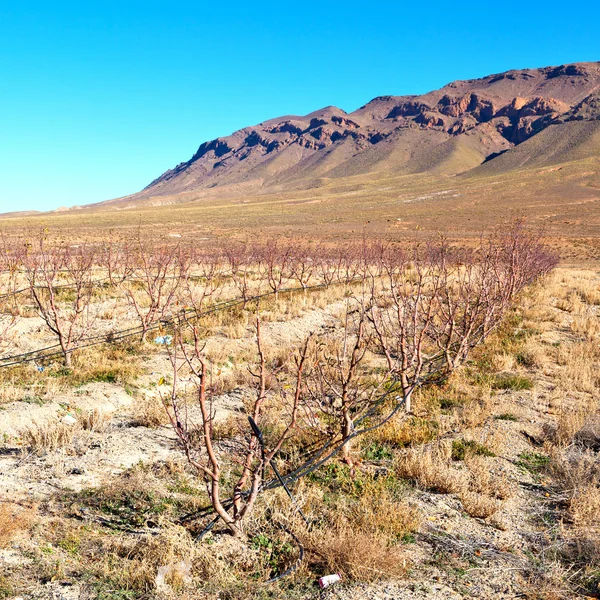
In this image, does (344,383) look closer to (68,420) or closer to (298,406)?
(298,406)

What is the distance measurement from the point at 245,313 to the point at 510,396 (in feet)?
22.3

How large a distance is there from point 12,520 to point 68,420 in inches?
99.2

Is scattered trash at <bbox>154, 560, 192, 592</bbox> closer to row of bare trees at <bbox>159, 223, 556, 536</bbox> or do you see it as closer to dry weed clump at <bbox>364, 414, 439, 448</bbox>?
row of bare trees at <bbox>159, 223, 556, 536</bbox>

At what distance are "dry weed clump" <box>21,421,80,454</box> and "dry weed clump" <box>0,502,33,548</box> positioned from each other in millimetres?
1218

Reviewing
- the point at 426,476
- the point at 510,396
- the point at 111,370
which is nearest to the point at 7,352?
the point at 111,370

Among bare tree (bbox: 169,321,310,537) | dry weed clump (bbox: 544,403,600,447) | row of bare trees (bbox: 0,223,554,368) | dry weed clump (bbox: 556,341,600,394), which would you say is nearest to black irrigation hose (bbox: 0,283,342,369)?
row of bare trees (bbox: 0,223,554,368)

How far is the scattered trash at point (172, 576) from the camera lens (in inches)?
114

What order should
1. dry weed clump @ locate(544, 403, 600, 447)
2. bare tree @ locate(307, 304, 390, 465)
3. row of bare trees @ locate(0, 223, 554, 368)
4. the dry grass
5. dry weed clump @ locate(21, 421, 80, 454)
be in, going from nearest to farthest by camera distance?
1. the dry grass
2. bare tree @ locate(307, 304, 390, 465)
3. dry weed clump @ locate(21, 421, 80, 454)
4. dry weed clump @ locate(544, 403, 600, 447)
5. row of bare trees @ locate(0, 223, 554, 368)

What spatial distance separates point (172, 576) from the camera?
2.97 metres

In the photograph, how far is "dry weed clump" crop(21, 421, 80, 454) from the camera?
15.8ft

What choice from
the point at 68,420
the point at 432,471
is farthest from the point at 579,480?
the point at 68,420

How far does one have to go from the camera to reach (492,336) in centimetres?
981

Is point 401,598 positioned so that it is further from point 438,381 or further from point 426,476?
point 438,381

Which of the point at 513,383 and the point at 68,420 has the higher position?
the point at 68,420
